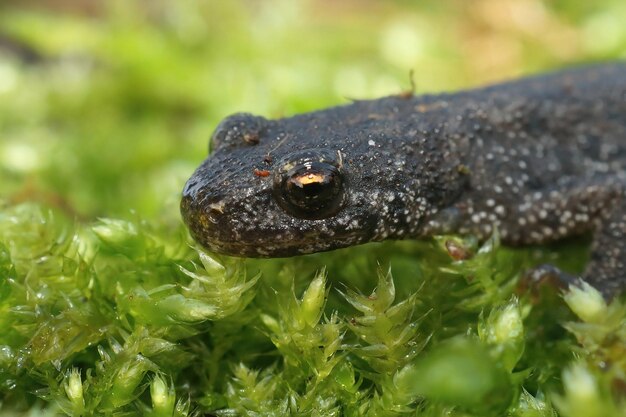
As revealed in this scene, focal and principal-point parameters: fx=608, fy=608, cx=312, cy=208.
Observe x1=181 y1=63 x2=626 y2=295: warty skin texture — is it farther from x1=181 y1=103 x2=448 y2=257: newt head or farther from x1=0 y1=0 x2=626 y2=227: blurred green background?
x1=0 y1=0 x2=626 y2=227: blurred green background

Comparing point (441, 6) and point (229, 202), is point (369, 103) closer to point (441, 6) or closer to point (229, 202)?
point (229, 202)

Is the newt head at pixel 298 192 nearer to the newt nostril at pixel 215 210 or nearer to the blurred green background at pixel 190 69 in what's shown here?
the newt nostril at pixel 215 210

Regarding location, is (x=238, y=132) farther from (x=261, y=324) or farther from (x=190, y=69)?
(x=190, y=69)

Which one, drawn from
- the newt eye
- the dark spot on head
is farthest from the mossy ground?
the dark spot on head

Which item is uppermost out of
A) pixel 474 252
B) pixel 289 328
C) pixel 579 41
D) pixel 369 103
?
pixel 579 41

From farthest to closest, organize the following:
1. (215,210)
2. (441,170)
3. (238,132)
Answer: (441,170), (238,132), (215,210)

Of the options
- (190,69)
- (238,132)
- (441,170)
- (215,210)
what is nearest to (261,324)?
(215,210)

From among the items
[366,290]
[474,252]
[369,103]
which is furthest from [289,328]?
[369,103]
